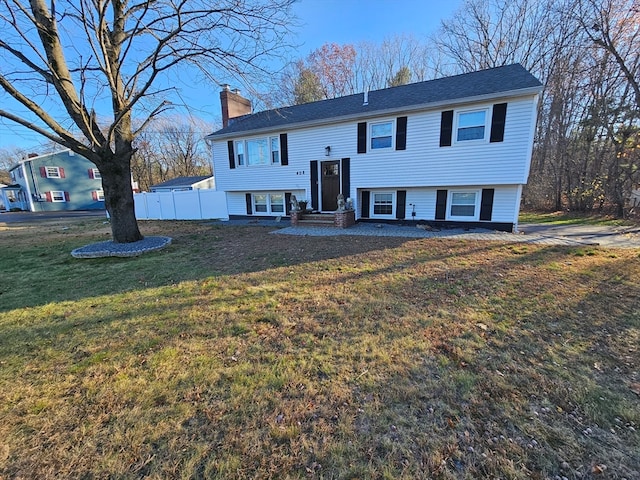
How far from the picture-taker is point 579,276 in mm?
5090

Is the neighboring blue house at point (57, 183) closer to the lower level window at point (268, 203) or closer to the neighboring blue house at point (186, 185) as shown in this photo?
the neighboring blue house at point (186, 185)

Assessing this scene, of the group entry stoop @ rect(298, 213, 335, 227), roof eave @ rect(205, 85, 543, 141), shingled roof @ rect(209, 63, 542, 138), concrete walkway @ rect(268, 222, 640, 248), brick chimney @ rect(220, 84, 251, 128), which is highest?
brick chimney @ rect(220, 84, 251, 128)

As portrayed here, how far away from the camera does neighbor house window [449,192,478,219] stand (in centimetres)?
1045

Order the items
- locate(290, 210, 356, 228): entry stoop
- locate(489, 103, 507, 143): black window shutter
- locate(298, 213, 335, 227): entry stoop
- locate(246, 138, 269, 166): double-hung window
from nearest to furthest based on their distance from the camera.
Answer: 1. locate(489, 103, 507, 143): black window shutter
2. locate(290, 210, 356, 228): entry stoop
3. locate(298, 213, 335, 227): entry stoop
4. locate(246, 138, 269, 166): double-hung window

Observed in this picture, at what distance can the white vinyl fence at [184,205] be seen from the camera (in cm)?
1673

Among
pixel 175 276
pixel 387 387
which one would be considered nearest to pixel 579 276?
pixel 387 387

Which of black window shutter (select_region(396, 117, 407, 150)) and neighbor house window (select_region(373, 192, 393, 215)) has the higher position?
black window shutter (select_region(396, 117, 407, 150))

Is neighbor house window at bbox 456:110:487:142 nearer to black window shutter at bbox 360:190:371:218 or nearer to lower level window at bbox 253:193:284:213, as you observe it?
black window shutter at bbox 360:190:371:218

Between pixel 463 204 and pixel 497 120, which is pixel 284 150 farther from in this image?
pixel 497 120

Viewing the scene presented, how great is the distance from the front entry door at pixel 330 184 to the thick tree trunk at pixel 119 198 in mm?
7549

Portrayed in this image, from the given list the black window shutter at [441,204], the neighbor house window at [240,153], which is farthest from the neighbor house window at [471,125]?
the neighbor house window at [240,153]

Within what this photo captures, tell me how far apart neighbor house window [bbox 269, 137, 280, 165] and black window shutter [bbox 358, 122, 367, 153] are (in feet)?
13.9

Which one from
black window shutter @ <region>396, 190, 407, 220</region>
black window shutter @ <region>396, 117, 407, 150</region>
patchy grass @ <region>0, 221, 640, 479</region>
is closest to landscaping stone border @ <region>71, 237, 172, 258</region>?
patchy grass @ <region>0, 221, 640, 479</region>

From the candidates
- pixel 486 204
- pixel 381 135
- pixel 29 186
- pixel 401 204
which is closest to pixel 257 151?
pixel 381 135
